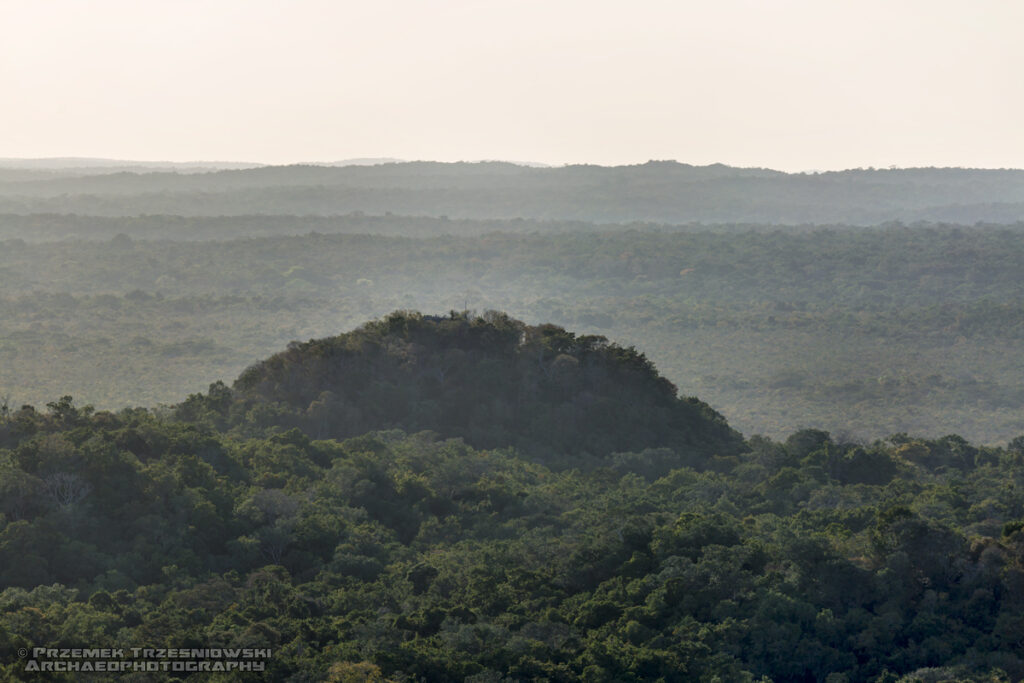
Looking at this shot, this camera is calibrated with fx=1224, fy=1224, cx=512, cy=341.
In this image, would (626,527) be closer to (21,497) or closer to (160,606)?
(160,606)

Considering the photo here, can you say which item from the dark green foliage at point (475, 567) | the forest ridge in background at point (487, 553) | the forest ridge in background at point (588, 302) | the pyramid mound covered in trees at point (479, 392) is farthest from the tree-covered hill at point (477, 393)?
the forest ridge in background at point (588, 302)

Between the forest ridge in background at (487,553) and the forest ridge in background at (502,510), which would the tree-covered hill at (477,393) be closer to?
the forest ridge in background at (502,510)

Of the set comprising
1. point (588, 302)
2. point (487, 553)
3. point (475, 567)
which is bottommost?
point (588, 302)

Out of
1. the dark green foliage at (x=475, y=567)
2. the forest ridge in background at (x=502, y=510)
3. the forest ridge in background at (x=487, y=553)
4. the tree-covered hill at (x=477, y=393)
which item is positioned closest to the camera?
the dark green foliage at (x=475, y=567)

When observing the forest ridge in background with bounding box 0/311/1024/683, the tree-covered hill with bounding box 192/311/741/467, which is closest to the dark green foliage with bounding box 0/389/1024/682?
the forest ridge in background with bounding box 0/311/1024/683

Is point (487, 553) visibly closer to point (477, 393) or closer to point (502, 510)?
point (502, 510)

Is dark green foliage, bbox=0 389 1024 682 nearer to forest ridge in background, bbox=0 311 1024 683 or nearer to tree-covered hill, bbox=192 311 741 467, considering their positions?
forest ridge in background, bbox=0 311 1024 683

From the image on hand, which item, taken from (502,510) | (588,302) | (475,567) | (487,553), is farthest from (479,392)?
(588,302)
